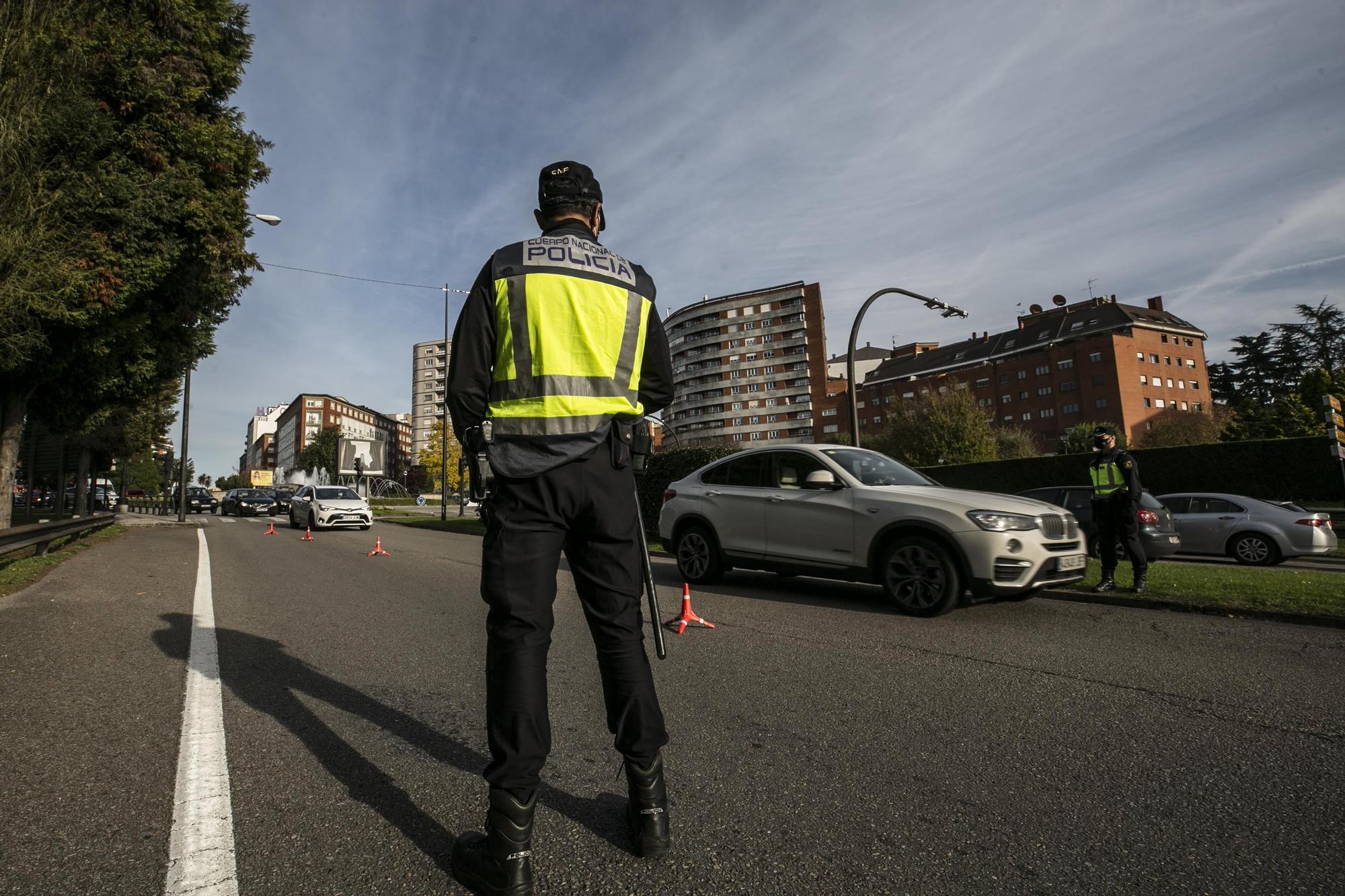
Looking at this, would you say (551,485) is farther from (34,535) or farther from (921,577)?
(34,535)

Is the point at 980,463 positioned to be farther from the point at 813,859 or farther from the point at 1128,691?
the point at 813,859

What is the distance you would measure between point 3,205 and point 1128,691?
1538cm

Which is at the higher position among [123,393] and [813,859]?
[123,393]

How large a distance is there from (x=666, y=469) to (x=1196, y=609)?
11727 millimetres

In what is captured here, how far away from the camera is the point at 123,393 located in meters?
16.8

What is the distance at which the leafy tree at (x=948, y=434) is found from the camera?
52.4m

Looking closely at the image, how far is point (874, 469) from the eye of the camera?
24.3ft

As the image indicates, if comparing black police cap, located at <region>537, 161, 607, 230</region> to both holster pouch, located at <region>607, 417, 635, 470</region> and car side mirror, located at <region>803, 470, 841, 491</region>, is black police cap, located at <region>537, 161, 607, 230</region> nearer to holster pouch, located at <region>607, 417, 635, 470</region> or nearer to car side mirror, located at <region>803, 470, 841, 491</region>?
holster pouch, located at <region>607, 417, 635, 470</region>

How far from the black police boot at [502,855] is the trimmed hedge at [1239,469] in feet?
77.7

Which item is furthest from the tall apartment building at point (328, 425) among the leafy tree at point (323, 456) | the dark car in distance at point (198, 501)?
the dark car in distance at point (198, 501)

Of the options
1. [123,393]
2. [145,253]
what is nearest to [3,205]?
[145,253]

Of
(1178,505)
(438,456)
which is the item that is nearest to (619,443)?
(1178,505)

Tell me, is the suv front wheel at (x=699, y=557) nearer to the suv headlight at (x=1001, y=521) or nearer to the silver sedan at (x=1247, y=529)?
the suv headlight at (x=1001, y=521)

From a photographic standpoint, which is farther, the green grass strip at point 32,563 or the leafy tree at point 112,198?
the leafy tree at point 112,198
